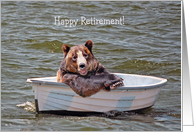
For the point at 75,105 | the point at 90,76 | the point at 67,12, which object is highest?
the point at 67,12

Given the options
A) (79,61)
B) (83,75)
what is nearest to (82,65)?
(79,61)

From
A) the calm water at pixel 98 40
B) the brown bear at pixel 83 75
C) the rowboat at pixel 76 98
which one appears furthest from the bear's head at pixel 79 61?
the calm water at pixel 98 40

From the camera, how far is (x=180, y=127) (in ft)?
19.6

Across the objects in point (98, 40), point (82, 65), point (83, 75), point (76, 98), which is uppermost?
point (82, 65)

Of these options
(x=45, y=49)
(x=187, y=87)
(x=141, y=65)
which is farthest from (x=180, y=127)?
(x=45, y=49)

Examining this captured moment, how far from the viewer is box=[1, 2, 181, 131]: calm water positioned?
30.7 ft

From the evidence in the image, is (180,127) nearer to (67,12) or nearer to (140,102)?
(140,102)

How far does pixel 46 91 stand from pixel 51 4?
676 centimetres

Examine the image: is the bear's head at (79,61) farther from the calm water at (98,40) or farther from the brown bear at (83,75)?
the calm water at (98,40)

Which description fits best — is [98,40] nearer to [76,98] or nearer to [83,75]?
[83,75]

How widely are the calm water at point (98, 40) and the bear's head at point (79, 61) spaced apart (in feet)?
6.79

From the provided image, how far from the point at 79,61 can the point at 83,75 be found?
0.28 m

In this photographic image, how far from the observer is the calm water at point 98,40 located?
9.35 m

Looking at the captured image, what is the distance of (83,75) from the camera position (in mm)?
6016
